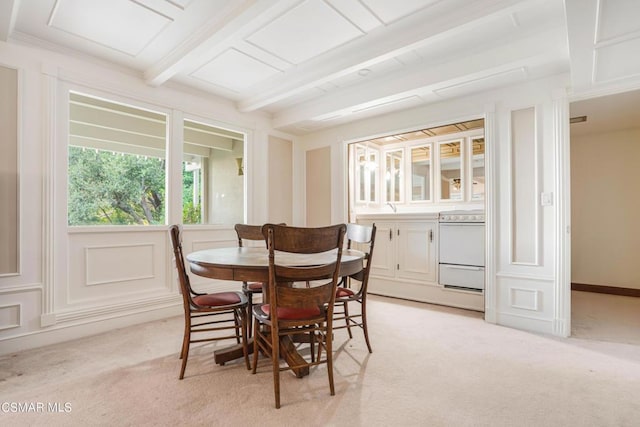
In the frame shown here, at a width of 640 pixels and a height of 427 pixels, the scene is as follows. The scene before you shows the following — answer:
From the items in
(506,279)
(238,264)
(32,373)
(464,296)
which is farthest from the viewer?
(464,296)

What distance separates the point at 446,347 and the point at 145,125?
361 cm

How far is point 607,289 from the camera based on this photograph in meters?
4.48

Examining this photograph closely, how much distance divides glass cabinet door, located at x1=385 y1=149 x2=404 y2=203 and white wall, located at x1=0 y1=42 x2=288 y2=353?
3.23m

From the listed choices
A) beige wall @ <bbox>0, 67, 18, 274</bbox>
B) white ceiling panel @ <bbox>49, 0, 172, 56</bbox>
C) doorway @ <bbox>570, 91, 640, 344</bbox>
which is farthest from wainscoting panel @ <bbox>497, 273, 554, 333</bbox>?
beige wall @ <bbox>0, 67, 18, 274</bbox>

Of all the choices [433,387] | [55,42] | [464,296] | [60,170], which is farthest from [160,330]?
[464,296]

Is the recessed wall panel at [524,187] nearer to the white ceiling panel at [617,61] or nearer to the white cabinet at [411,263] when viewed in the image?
the white ceiling panel at [617,61]

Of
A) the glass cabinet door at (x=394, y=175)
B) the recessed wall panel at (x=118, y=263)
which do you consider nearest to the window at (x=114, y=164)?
the recessed wall panel at (x=118, y=263)

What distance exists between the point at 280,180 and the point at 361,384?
3.26 m

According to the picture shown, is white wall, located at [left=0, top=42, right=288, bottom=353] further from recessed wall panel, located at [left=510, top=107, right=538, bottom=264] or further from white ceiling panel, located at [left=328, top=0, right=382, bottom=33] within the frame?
recessed wall panel, located at [left=510, top=107, right=538, bottom=264]

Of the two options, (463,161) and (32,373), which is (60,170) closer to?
(32,373)

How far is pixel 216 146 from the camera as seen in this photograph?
4090mm

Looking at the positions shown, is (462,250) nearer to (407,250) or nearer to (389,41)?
(407,250)

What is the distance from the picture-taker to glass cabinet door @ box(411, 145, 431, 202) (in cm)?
490

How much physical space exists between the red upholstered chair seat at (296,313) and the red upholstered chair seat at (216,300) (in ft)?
1.23
